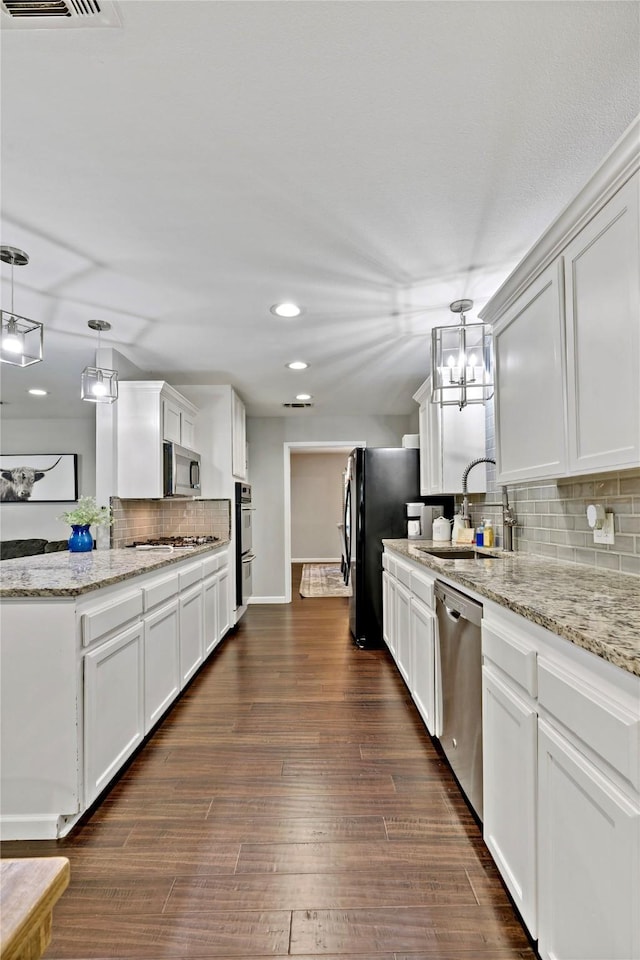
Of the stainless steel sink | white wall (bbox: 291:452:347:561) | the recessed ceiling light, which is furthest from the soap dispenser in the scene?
white wall (bbox: 291:452:347:561)

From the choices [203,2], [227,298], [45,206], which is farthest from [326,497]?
[203,2]

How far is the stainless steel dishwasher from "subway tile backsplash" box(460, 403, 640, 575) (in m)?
0.59

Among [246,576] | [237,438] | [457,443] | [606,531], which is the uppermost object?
[237,438]

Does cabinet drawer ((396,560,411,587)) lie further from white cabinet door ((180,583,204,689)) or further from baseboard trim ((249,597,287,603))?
baseboard trim ((249,597,287,603))

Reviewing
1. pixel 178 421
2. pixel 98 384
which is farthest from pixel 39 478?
pixel 98 384

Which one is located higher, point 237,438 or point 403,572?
point 237,438

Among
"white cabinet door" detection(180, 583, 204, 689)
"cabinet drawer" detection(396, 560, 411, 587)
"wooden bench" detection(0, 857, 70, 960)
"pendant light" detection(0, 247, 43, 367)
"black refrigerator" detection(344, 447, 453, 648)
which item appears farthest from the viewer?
"black refrigerator" detection(344, 447, 453, 648)

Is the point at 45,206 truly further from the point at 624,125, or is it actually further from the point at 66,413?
the point at 66,413

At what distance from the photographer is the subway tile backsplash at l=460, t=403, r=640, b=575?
180 cm

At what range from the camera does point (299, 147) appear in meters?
1.66

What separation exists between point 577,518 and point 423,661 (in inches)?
41.1

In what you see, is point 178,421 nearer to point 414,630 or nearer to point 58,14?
point 414,630

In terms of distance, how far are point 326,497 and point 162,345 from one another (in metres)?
7.05

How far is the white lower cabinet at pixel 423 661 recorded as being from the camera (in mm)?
2357
